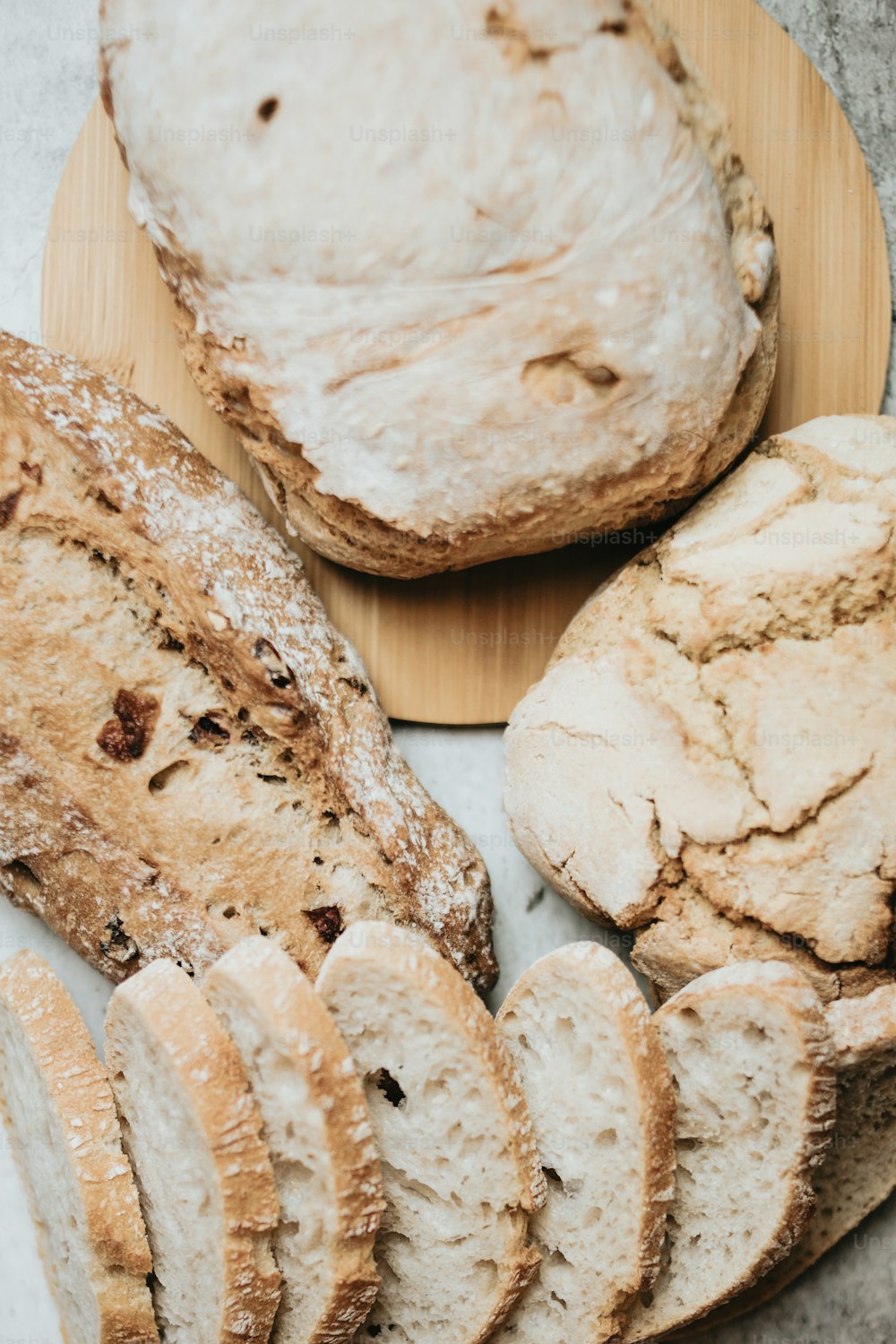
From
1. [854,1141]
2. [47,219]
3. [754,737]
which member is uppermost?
[47,219]

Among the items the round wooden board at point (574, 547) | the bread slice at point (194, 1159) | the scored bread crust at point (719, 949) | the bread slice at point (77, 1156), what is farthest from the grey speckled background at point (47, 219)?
the bread slice at point (194, 1159)

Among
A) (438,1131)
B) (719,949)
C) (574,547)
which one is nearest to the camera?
(438,1131)

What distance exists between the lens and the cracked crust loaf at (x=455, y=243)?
1653 millimetres

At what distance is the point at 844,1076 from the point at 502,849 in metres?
0.75

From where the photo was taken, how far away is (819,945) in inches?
69.6

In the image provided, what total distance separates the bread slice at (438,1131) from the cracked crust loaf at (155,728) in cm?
27

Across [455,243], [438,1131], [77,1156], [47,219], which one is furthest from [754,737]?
[47,219]

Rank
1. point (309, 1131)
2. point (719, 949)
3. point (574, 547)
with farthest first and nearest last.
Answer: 1. point (574, 547)
2. point (719, 949)
3. point (309, 1131)

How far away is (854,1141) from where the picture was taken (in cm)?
191

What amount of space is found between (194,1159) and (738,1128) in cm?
85

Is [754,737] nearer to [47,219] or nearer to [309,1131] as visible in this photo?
[309,1131]

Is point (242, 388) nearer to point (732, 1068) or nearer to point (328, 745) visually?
point (328, 745)

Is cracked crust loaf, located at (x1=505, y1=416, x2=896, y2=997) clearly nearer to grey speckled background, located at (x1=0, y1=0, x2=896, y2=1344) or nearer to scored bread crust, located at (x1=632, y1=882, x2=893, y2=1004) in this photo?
scored bread crust, located at (x1=632, y1=882, x2=893, y2=1004)

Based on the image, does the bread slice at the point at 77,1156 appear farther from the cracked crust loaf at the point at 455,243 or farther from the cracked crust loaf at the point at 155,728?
the cracked crust loaf at the point at 455,243
